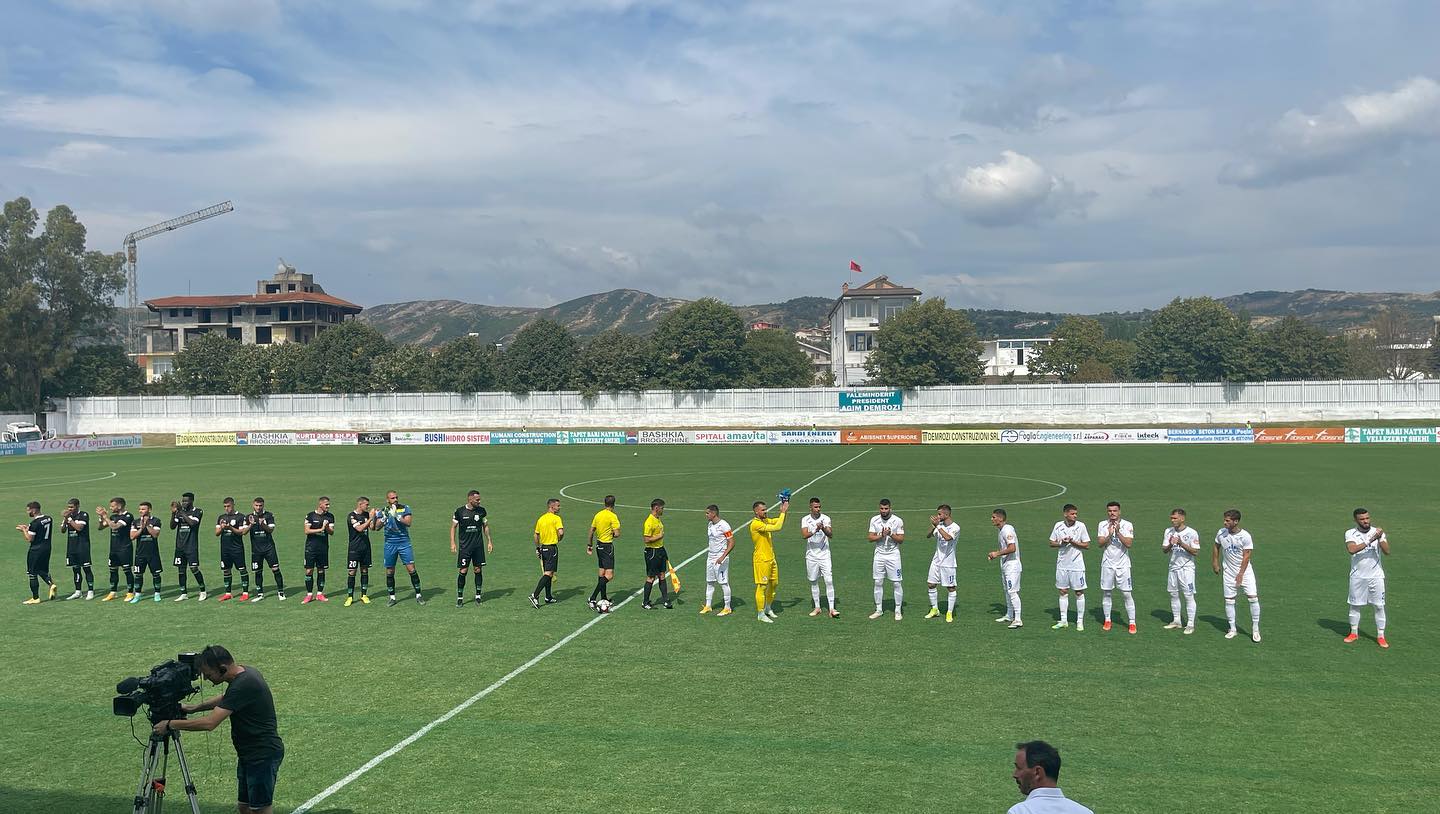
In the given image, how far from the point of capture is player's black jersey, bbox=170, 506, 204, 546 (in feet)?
65.0

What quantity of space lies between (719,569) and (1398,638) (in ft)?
34.7

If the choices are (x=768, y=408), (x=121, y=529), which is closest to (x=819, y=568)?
(x=121, y=529)

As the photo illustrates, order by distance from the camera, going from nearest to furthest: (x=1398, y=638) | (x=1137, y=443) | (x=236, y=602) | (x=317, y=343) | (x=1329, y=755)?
(x=1329, y=755) < (x=1398, y=638) < (x=236, y=602) < (x=1137, y=443) < (x=317, y=343)

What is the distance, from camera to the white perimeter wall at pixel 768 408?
74.4 m

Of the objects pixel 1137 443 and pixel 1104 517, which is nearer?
pixel 1104 517

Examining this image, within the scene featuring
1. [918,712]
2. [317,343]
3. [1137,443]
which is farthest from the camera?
[317,343]

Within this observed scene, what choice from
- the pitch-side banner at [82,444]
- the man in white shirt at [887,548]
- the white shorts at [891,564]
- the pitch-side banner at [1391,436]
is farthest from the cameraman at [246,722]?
the pitch-side banner at [82,444]

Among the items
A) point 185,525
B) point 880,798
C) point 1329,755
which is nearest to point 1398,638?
point 1329,755

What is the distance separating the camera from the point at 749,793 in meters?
9.63

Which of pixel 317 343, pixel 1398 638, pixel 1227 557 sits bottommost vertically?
pixel 1398 638

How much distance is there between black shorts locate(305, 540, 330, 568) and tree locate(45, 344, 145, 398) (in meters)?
86.8

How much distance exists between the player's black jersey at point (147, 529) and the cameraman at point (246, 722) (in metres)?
13.2

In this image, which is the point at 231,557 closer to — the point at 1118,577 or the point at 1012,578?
the point at 1012,578

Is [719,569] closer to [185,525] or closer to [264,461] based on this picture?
[185,525]
